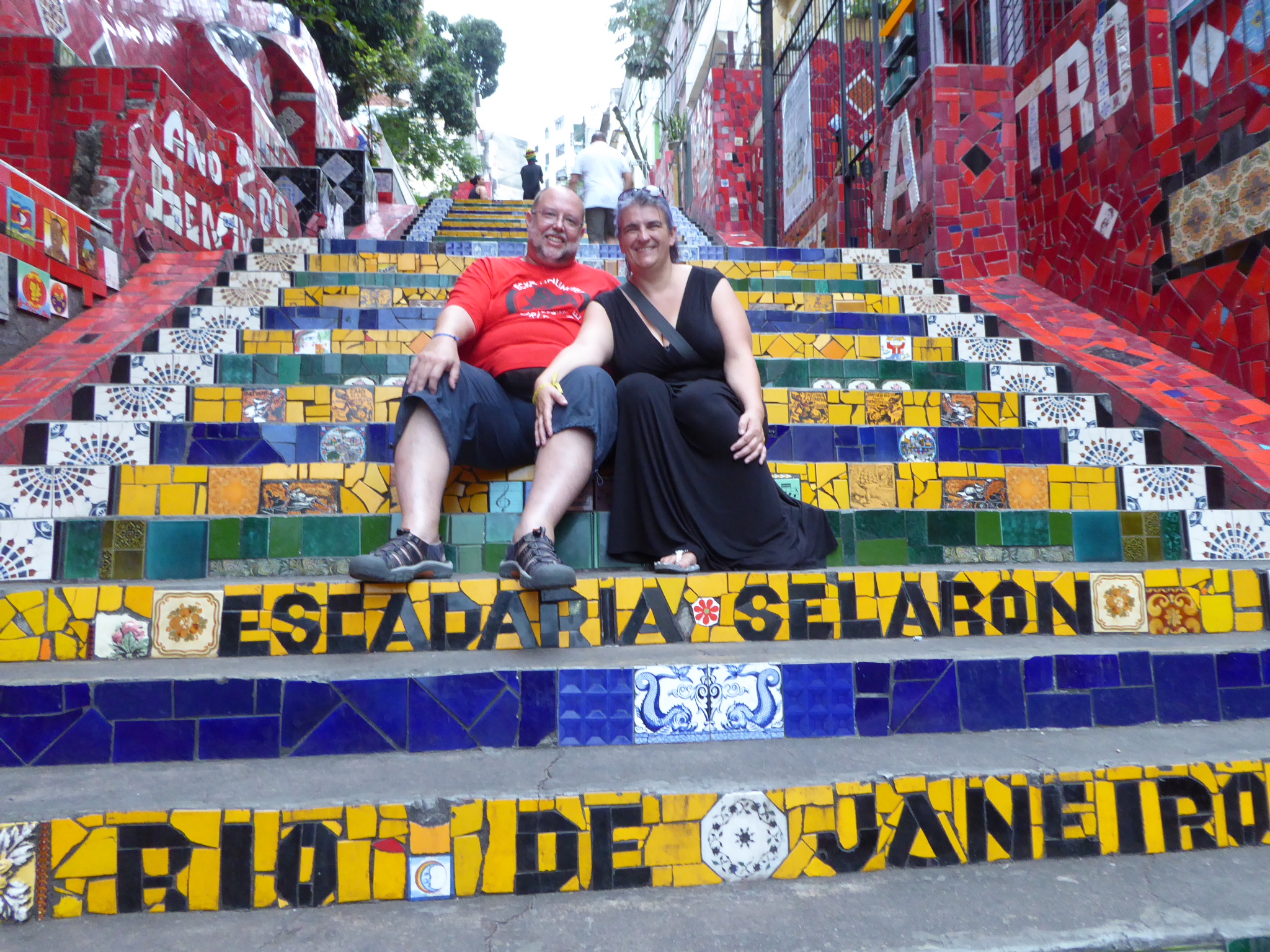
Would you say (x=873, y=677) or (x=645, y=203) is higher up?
(x=645, y=203)

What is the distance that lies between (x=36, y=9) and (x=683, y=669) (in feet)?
18.8

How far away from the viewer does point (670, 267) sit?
8.57 ft

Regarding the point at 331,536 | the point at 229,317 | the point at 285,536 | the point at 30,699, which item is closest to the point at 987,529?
the point at 331,536

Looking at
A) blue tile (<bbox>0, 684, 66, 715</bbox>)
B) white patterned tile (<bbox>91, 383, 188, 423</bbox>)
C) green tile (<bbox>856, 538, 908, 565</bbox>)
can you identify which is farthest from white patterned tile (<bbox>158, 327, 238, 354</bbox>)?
green tile (<bbox>856, 538, 908, 565</bbox>)

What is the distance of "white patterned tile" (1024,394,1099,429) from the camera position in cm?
314

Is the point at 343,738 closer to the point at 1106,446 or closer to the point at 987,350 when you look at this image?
the point at 1106,446

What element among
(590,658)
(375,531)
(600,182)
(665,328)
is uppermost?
(600,182)

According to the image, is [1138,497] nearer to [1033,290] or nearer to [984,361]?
[984,361]

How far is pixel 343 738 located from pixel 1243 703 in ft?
6.09

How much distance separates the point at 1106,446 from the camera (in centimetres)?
292

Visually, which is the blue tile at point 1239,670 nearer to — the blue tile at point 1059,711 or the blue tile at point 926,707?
the blue tile at point 1059,711

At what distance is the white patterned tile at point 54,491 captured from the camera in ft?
7.36

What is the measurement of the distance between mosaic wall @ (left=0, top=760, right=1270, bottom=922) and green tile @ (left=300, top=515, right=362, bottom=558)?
3.27 ft

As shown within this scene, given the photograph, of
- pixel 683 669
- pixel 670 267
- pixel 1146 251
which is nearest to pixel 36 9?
pixel 670 267
